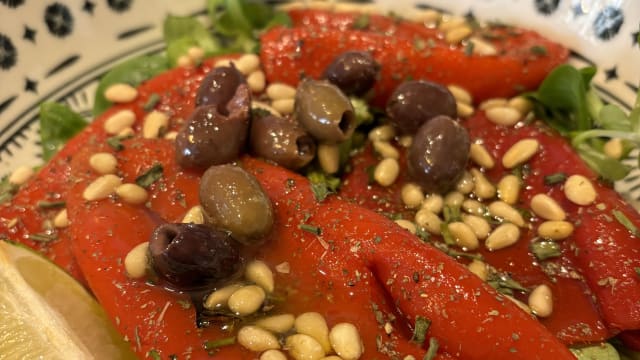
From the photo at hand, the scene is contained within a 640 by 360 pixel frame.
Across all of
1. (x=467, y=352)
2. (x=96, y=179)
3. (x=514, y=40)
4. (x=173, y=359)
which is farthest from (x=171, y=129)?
(x=514, y=40)

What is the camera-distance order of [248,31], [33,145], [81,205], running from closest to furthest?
[81,205], [33,145], [248,31]

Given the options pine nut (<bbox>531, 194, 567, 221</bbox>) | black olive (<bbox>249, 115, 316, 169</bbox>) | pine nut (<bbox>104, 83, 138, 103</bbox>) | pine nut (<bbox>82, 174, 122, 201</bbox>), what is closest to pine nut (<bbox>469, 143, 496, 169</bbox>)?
pine nut (<bbox>531, 194, 567, 221</bbox>)

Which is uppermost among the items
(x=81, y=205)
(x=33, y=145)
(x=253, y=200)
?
(x=253, y=200)

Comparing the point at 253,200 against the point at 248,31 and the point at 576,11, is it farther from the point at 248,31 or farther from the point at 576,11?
the point at 576,11

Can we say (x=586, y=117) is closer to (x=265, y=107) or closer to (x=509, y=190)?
(x=509, y=190)

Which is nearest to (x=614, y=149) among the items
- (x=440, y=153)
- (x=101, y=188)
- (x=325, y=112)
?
(x=440, y=153)

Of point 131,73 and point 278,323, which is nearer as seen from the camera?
point 278,323

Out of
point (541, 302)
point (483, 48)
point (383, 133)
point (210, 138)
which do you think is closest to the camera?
point (541, 302)
